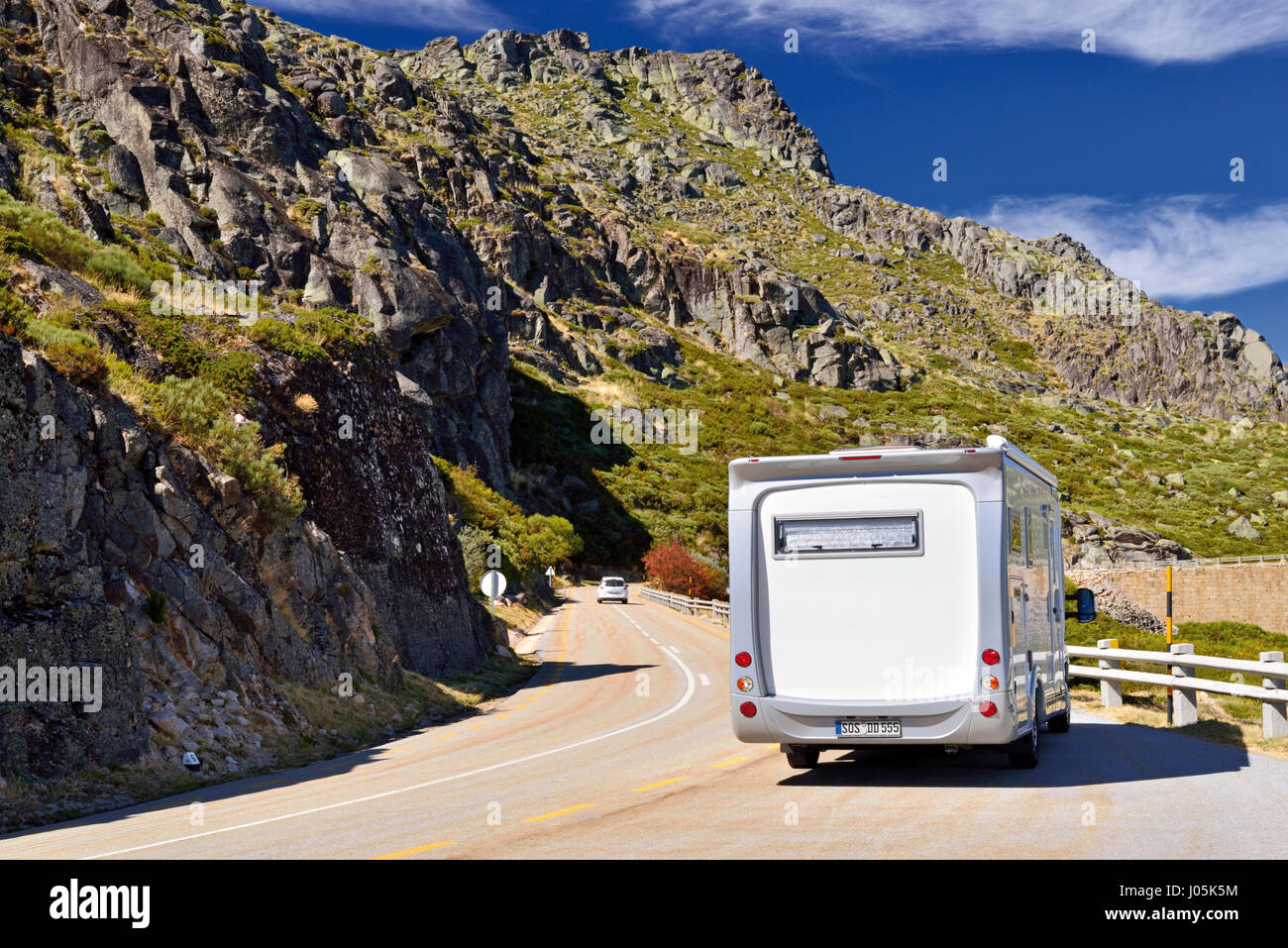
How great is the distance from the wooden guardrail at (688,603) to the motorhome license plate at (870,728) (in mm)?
34885

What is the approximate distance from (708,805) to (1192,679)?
9.22 m

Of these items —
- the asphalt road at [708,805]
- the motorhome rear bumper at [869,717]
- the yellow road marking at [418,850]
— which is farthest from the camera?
the motorhome rear bumper at [869,717]

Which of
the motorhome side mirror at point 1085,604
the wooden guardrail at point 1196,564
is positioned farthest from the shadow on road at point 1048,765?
the wooden guardrail at point 1196,564

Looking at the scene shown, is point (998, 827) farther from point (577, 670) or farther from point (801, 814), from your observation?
point (577, 670)

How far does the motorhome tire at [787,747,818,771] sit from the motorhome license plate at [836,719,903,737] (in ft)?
4.23

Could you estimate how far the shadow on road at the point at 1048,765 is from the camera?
414 inches

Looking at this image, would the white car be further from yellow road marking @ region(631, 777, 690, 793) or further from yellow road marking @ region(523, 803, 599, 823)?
yellow road marking @ region(523, 803, 599, 823)

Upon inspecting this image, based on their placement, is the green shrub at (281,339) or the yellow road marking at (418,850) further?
the green shrub at (281,339)

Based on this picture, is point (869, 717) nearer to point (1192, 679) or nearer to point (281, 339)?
point (1192, 679)

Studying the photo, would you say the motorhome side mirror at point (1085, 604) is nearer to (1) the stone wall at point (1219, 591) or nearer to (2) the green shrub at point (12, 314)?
(2) the green shrub at point (12, 314)

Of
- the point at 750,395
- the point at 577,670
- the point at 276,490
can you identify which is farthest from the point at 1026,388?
the point at 276,490

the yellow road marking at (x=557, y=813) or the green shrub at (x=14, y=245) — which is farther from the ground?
the green shrub at (x=14, y=245)

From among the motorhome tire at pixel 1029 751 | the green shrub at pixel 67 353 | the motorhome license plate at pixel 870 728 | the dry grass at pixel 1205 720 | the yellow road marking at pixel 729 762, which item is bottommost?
the dry grass at pixel 1205 720
